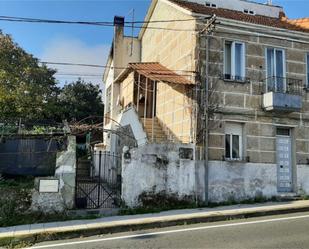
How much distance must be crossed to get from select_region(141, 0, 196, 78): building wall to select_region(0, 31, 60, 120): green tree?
10.0 metres

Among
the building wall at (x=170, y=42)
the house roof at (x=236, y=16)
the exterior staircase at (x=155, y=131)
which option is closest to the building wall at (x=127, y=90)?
the building wall at (x=170, y=42)

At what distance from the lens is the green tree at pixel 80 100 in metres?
39.3

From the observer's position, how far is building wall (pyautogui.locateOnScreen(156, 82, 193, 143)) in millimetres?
Result: 14836

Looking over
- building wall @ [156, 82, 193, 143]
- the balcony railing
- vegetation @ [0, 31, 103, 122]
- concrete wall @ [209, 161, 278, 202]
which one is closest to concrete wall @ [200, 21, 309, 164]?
the balcony railing

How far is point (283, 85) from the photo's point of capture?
15.6m

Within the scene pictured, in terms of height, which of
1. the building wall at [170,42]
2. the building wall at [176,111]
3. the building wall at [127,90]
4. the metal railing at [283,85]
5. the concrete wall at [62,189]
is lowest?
the concrete wall at [62,189]

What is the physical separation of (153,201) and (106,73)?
17.8m

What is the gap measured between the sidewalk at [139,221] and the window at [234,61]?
514 centimetres

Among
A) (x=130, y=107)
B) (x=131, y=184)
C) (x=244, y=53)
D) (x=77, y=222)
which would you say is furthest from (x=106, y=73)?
(x=77, y=222)

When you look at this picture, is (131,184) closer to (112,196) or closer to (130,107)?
(112,196)

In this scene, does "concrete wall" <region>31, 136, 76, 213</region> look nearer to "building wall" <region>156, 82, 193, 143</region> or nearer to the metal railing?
"building wall" <region>156, 82, 193, 143</region>

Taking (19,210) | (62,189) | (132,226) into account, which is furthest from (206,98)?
(19,210)

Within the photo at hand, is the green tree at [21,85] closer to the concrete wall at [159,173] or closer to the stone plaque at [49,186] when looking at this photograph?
the stone plaque at [49,186]

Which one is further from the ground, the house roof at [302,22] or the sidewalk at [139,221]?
the house roof at [302,22]
